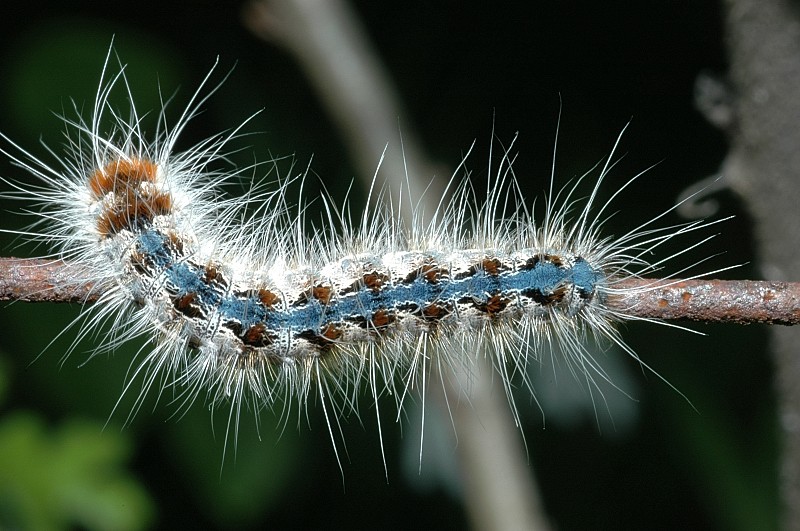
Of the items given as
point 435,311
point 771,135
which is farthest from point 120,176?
point 771,135

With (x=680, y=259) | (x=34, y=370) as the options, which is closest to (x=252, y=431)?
(x=34, y=370)

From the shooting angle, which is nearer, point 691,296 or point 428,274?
point 691,296

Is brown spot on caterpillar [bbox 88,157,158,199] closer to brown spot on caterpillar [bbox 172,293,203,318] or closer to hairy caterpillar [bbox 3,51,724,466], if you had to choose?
hairy caterpillar [bbox 3,51,724,466]

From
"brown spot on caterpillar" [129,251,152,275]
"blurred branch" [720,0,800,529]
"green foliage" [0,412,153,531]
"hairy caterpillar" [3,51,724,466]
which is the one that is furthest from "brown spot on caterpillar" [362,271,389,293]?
"blurred branch" [720,0,800,529]

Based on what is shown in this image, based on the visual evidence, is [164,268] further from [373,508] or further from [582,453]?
[582,453]

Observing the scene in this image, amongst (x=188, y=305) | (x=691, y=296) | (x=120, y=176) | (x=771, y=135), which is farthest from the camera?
(x=771, y=135)

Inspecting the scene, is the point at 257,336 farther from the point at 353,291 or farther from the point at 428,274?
the point at 428,274
